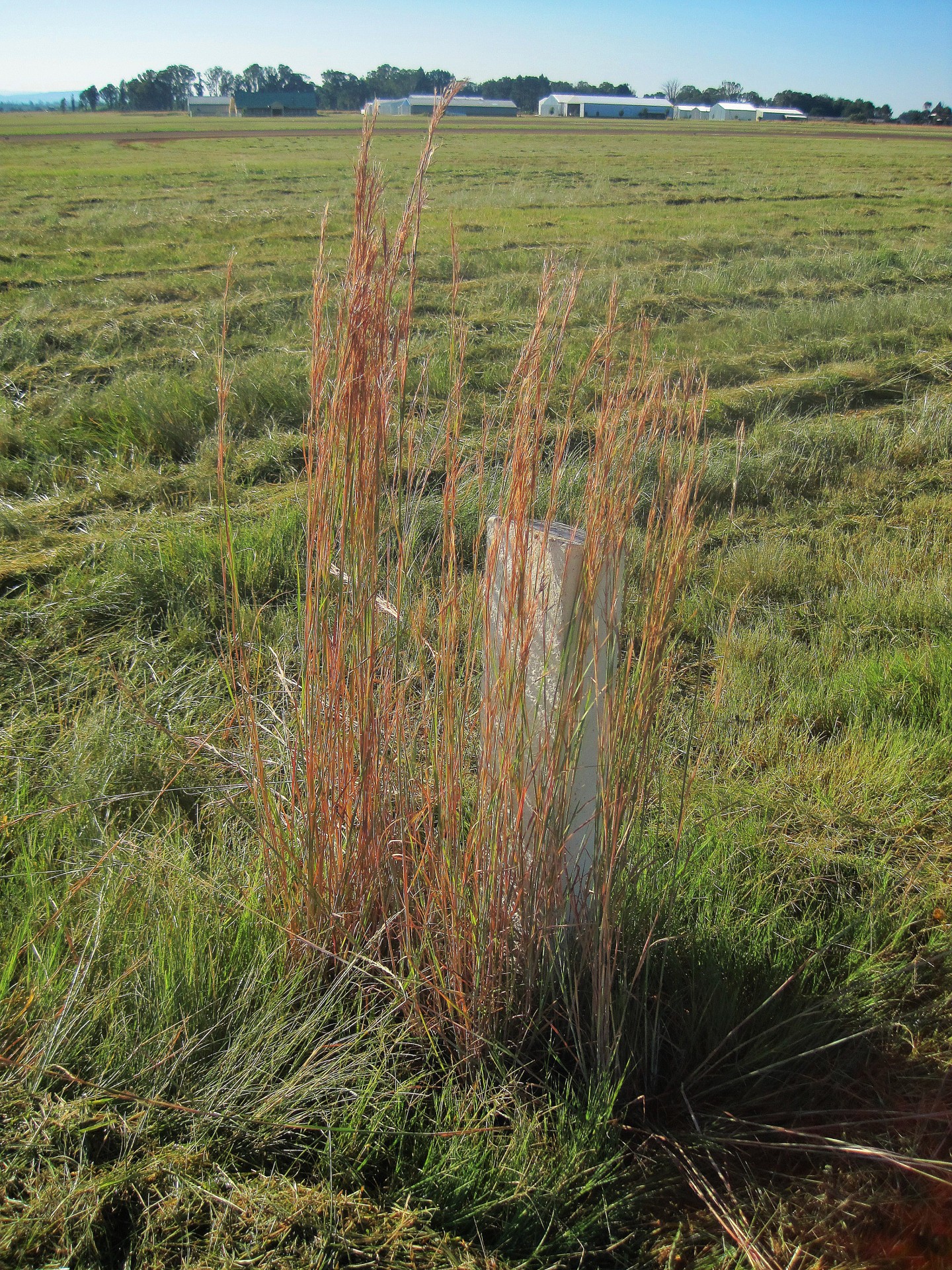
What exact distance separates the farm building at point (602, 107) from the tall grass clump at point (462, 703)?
89140mm

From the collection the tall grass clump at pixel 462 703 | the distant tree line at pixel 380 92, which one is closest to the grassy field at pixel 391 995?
the tall grass clump at pixel 462 703

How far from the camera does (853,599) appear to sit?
352 centimetres

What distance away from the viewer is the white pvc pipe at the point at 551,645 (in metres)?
1.49

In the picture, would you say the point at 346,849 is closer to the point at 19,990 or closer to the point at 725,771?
the point at 19,990

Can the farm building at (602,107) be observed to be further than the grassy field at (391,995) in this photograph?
Yes

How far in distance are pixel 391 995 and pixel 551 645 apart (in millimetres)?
767

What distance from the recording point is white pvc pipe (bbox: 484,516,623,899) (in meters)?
1.49

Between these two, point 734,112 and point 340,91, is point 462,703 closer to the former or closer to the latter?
point 340,91

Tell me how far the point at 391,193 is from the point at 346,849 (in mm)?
16129

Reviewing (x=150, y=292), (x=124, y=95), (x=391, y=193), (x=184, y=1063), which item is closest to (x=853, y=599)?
(x=184, y=1063)

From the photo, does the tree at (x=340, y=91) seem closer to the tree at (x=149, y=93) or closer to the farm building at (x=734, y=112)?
the tree at (x=149, y=93)

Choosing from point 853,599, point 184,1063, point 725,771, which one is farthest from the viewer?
point 853,599

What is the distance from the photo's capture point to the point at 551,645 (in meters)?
1.64

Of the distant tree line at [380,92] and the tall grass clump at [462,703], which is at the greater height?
the distant tree line at [380,92]
